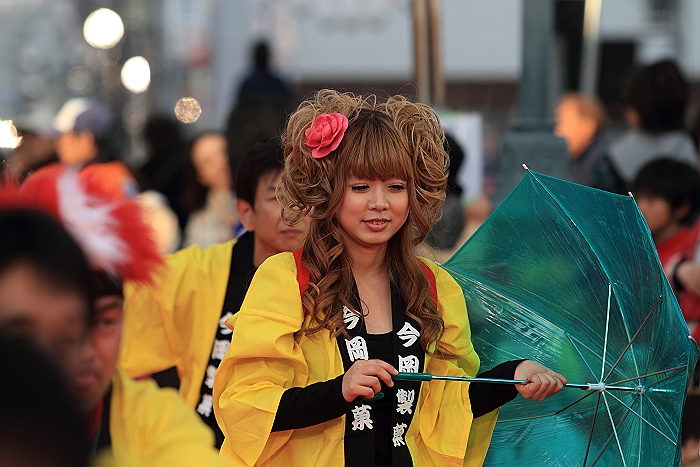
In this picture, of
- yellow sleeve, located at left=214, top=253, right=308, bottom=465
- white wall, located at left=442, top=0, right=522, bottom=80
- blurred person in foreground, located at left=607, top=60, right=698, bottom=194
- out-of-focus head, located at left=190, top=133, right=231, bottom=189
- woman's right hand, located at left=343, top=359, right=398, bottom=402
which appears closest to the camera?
woman's right hand, located at left=343, top=359, right=398, bottom=402

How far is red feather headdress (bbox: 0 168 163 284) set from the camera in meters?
2.09

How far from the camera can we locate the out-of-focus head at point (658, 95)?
6.59 metres

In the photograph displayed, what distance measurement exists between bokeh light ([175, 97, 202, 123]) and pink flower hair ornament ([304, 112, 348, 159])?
85.0 ft

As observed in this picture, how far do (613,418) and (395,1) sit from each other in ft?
91.0

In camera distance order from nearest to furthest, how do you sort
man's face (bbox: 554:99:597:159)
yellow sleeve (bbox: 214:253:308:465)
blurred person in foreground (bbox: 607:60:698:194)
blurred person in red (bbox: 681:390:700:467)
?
yellow sleeve (bbox: 214:253:308:465)
blurred person in red (bbox: 681:390:700:467)
blurred person in foreground (bbox: 607:60:698:194)
man's face (bbox: 554:99:597:159)

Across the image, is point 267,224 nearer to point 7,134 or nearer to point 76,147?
point 76,147

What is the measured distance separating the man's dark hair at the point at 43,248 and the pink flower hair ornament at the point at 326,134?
4.27 ft

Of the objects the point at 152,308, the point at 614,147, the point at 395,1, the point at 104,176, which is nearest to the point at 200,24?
the point at 395,1

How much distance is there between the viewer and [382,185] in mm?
3207

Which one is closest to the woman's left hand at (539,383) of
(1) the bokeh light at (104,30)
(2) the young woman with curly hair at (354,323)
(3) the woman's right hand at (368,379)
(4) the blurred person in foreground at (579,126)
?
(2) the young woman with curly hair at (354,323)

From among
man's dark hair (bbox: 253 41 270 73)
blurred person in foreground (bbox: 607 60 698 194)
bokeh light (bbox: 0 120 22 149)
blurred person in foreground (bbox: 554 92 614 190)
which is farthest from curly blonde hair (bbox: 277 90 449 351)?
bokeh light (bbox: 0 120 22 149)

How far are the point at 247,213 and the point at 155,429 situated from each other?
2152 mm

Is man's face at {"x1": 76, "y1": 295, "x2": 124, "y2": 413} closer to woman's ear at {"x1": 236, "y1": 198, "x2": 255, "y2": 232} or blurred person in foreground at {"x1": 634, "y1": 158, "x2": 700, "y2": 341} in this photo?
woman's ear at {"x1": 236, "y1": 198, "x2": 255, "y2": 232}

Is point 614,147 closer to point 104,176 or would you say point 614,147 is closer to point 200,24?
point 104,176
